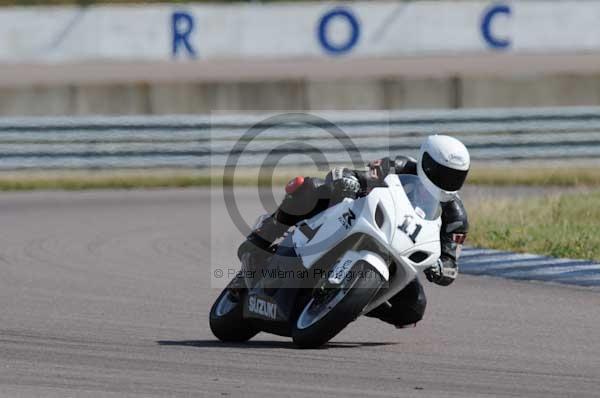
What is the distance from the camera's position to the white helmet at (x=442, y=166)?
7473 millimetres

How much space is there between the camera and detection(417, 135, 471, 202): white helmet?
747 centimetres

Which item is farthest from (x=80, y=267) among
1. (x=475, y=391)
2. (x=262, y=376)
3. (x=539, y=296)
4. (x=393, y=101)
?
(x=393, y=101)

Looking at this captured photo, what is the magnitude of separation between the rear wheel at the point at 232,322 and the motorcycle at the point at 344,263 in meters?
0.07

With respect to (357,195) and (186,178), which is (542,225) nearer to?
(357,195)

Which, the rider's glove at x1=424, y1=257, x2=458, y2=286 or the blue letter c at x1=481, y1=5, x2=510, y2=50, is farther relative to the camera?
the blue letter c at x1=481, y1=5, x2=510, y2=50

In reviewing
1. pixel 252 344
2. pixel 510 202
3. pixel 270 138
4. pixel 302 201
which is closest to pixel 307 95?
pixel 270 138

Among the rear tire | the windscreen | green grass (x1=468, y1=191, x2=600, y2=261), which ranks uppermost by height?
the windscreen

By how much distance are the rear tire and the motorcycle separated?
2.7 inches

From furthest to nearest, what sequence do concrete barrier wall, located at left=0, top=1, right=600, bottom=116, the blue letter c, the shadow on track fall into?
the blue letter c, concrete barrier wall, located at left=0, top=1, right=600, bottom=116, the shadow on track

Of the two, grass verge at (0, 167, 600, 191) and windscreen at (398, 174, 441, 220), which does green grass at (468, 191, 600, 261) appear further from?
windscreen at (398, 174, 441, 220)

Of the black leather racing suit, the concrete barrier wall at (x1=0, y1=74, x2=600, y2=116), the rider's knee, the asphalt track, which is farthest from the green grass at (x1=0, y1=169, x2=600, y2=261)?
the rider's knee

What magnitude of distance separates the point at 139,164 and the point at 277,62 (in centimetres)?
1306

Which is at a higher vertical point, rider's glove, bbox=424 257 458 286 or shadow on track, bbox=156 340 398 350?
rider's glove, bbox=424 257 458 286

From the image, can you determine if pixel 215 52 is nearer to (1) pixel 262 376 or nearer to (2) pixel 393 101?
(2) pixel 393 101
